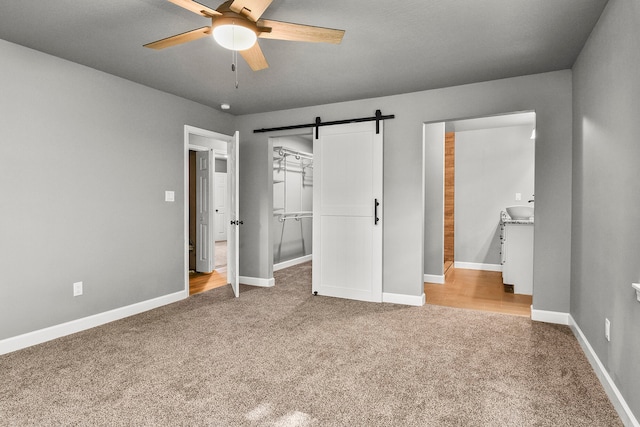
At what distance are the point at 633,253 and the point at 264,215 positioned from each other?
391 cm

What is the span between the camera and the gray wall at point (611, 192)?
1798 mm

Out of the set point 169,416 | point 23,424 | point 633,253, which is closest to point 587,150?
point 633,253

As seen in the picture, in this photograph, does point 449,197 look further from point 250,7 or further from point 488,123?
point 250,7

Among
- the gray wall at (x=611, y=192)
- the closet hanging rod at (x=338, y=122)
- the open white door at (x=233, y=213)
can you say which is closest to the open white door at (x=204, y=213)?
the open white door at (x=233, y=213)

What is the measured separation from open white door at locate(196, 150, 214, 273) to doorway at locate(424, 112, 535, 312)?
335cm

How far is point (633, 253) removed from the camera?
5.89 ft

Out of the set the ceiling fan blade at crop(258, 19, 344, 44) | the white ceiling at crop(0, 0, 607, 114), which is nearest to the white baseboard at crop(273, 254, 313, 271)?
the white ceiling at crop(0, 0, 607, 114)

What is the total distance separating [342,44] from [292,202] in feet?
13.4

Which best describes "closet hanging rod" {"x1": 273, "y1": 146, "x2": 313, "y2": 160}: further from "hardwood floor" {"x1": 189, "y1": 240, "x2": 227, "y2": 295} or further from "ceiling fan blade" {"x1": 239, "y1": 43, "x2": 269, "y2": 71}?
"ceiling fan blade" {"x1": 239, "y1": 43, "x2": 269, "y2": 71}

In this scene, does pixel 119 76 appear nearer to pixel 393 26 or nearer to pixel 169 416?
pixel 393 26

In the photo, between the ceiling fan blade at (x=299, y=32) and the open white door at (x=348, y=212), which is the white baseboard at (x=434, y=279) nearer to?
the open white door at (x=348, y=212)

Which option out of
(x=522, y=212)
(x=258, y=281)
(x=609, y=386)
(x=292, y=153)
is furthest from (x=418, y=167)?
(x=292, y=153)

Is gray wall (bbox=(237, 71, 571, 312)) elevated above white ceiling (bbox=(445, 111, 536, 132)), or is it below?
below

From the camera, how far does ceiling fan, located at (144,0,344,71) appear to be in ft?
5.99
